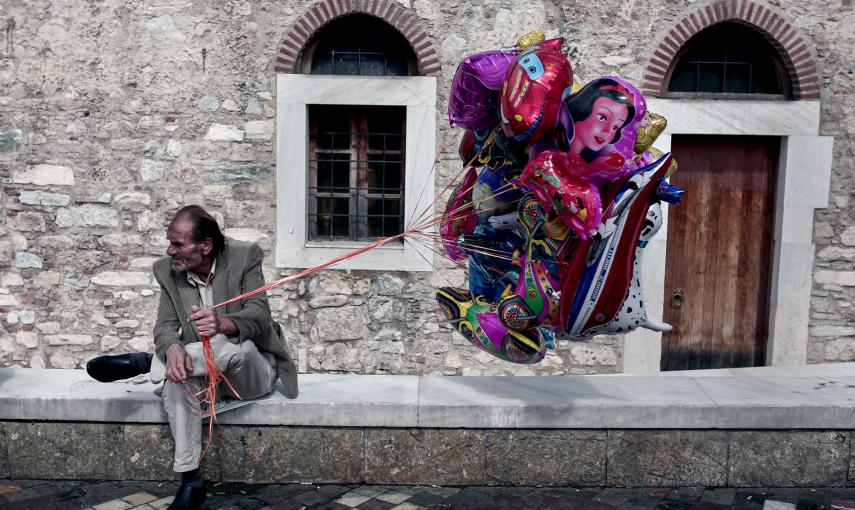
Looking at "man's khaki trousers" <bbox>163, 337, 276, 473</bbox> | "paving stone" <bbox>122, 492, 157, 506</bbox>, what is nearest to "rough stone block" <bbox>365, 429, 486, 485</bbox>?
"man's khaki trousers" <bbox>163, 337, 276, 473</bbox>

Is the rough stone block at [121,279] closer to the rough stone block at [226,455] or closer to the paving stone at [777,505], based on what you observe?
the rough stone block at [226,455]

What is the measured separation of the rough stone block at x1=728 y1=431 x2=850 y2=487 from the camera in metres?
4.09

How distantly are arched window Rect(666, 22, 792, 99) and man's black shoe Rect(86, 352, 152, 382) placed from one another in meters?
4.37

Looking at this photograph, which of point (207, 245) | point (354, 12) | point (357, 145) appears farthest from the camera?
point (357, 145)

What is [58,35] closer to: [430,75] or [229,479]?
[430,75]

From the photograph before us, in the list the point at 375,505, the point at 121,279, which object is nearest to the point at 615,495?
the point at 375,505

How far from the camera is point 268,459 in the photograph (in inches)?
161

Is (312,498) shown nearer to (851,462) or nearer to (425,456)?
(425,456)

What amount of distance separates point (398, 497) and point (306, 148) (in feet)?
10.2

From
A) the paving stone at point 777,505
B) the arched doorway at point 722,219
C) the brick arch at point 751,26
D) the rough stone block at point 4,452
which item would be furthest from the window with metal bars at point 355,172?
the paving stone at point 777,505

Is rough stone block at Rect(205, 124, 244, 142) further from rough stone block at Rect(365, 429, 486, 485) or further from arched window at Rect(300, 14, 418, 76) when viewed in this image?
rough stone block at Rect(365, 429, 486, 485)

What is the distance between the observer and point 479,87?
3.55 metres

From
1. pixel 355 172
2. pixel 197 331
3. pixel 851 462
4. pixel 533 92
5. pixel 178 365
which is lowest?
pixel 851 462

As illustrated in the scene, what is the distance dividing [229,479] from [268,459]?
23cm
